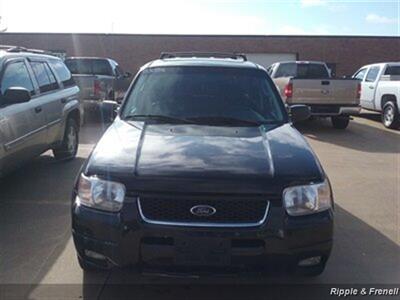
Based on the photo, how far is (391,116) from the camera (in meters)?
14.2

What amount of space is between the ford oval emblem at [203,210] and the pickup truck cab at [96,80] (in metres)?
8.27

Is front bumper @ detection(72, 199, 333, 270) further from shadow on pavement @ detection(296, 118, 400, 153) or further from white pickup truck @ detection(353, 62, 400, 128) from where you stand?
white pickup truck @ detection(353, 62, 400, 128)

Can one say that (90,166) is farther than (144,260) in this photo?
Yes

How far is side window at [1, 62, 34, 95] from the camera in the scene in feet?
19.7

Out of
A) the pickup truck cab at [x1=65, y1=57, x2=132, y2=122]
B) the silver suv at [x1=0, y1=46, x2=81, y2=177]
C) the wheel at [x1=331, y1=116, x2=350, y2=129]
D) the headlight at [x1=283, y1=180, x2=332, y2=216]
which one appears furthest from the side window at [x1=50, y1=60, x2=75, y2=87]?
the wheel at [x1=331, y1=116, x2=350, y2=129]

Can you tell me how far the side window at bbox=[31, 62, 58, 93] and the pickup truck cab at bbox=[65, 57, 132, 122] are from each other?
3.55 metres

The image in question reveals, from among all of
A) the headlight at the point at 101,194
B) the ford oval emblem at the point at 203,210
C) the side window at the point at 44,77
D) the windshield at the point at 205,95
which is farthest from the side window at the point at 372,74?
the headlight at the point at 101,194

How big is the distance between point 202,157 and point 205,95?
4.78 ft

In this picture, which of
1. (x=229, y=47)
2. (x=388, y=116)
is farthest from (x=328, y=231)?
(x=229, y=47)

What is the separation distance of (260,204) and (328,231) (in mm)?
547

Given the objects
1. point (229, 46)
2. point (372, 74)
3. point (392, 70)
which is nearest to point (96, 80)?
point (372, 74)

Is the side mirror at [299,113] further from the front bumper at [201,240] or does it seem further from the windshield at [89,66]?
the windshield at [89,66]

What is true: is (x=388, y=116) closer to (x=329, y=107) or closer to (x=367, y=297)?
(x=329, y=107)

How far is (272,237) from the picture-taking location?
11.0 feet
